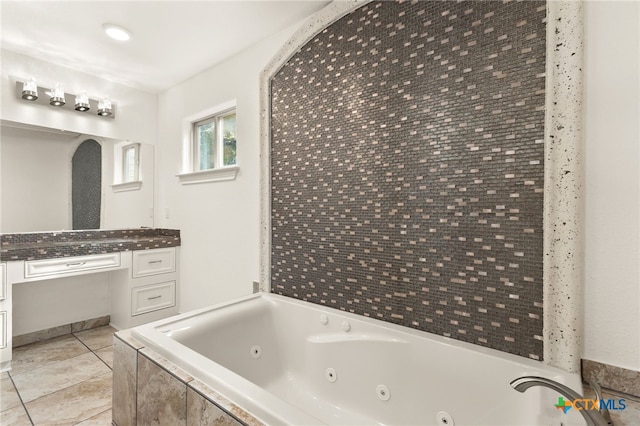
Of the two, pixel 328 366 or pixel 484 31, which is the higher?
Result: pixel 484 31

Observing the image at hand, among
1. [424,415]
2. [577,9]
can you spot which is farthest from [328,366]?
[577,9]

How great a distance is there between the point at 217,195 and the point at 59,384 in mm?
1646

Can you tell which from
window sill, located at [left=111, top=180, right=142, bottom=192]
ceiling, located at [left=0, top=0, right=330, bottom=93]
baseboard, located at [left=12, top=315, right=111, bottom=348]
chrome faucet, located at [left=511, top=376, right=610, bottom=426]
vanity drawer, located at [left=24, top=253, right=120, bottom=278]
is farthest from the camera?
window sill, located at [left=111, top=180, right=142, bottom=192]

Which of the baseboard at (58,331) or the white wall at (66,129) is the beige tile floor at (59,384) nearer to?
the baseboard at (58,331)

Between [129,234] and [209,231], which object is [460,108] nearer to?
[209,231]

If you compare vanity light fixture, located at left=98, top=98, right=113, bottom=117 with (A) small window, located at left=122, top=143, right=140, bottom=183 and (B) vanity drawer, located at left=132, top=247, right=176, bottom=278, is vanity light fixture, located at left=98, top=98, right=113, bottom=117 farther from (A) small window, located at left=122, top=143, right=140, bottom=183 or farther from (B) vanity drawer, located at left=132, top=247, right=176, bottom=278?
(B) vanity drawer, located at left=132, top=247, right=176, bottom=278

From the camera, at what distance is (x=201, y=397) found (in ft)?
3.56

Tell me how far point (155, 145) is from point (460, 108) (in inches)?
123

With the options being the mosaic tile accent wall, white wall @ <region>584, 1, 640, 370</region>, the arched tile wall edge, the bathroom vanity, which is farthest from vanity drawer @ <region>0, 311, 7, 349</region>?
white wall @ <region>584, 1, 640, 370</region>

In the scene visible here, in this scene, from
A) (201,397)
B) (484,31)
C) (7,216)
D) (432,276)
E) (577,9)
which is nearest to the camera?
(201,397)

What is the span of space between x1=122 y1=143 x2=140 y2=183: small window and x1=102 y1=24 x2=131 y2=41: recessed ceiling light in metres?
1.15

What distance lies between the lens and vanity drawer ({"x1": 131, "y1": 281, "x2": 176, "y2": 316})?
2936 millimetres

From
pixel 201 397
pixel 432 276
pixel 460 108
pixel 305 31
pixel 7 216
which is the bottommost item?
pixel 201 397

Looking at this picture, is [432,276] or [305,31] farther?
[305,31]
